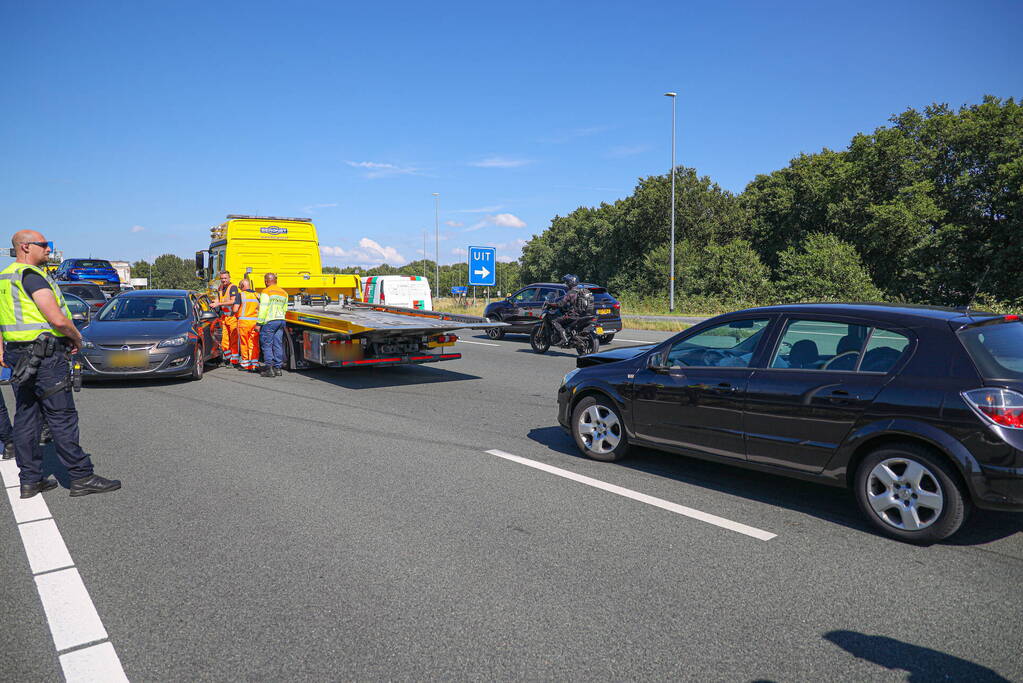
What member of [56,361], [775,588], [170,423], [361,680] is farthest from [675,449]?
[170,423]

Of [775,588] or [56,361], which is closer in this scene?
[775,588]

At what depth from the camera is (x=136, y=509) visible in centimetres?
485

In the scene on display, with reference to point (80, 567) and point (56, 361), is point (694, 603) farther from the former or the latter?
point (56, 361)

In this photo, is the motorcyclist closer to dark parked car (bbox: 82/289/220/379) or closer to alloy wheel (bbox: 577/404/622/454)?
dark parked car (bbox: 82/289/220/379)

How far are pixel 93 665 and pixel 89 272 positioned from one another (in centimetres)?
3164

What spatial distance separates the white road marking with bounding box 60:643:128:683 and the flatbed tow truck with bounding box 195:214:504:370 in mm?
7003

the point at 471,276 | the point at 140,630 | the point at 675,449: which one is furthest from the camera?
the point at 471,276

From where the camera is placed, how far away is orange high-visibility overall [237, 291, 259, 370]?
1203 centimetres

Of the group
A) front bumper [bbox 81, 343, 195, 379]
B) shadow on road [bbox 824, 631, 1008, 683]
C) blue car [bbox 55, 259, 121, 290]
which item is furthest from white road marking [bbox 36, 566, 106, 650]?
blue car [bbox 55, 259, 121, 290]

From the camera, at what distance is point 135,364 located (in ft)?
33.4

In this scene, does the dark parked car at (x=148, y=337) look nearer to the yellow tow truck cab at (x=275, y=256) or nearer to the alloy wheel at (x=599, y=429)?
the yellow tow truck cab at (x=275, y=256)

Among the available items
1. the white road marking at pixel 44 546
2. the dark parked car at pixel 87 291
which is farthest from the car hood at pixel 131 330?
the dark parked car at pixel 87 291

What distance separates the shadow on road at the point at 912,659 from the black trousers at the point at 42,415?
5.08m

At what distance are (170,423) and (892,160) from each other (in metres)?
39.4
